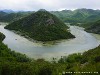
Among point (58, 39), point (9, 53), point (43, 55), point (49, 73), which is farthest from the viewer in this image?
point (58, 39)

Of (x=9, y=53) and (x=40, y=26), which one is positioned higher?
(x=40, y=26)

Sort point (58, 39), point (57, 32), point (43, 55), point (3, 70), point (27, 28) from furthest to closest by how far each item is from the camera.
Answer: point (27, 28), point (57, 32), point (58, 39), point (43, 55), point (3, 70)

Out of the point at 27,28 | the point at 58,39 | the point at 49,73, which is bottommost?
the point at 49,73

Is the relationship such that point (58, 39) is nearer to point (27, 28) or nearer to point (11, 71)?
point (27, 28)

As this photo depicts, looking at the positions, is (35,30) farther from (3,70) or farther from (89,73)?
(89,73)

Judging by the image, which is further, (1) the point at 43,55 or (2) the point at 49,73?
(1) the point at 43,55

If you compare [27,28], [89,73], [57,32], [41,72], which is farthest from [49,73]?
[27,28]
